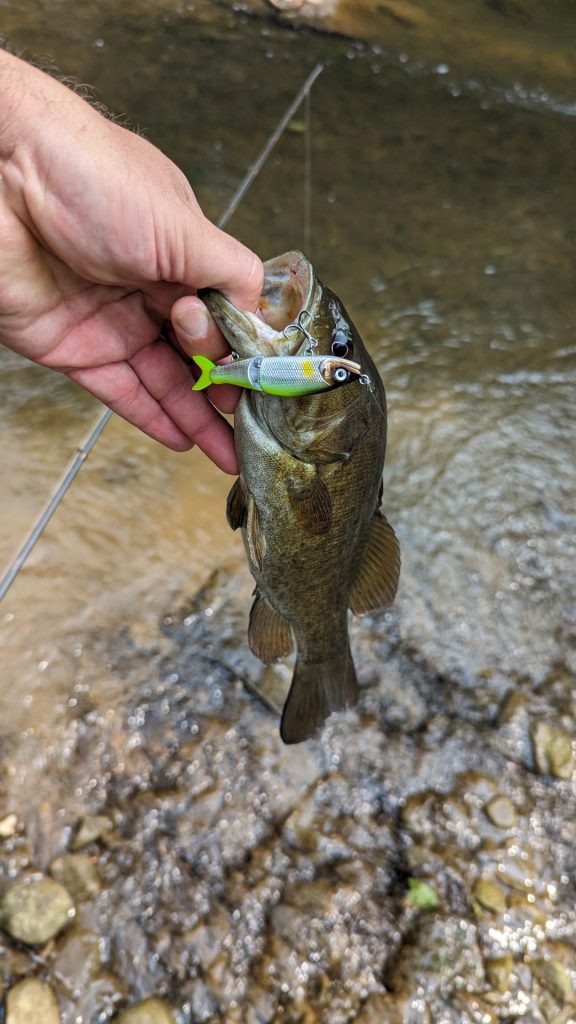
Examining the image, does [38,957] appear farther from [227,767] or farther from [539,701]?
[539,701]

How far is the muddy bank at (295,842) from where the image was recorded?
2.55 meters

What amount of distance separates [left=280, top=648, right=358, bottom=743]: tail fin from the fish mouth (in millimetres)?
1067

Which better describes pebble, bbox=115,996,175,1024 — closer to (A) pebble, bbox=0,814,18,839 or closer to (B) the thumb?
(A) pebble, bbox=0,814,18,839

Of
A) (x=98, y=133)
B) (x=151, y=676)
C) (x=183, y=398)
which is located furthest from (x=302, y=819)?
(x=98, y=133)

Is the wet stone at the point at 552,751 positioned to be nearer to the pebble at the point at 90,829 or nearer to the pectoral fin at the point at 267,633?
the pectoral fin at the point at 267,633

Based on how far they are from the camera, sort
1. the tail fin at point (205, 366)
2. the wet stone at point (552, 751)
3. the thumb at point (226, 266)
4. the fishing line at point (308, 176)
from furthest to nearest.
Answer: the fishing line at point (308, 176) → the wet stone at point (552, 751) → the tail fin at point (205, 366) → the thumb at point (226, 266)

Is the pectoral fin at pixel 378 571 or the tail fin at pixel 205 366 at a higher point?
the tail fin at pixel 205 366

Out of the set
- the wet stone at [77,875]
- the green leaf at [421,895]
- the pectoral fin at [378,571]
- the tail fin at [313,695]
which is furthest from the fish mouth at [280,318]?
the green leaf at [421,895]

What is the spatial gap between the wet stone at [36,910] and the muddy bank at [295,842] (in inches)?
1.3

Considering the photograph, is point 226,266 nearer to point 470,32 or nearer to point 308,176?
point 308,176

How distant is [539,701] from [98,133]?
9.04 feet

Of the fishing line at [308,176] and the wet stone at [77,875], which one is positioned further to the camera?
the fishing line at [308,176]

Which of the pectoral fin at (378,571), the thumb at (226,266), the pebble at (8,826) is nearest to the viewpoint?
the thumb at (226,266)

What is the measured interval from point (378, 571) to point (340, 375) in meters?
0.81
